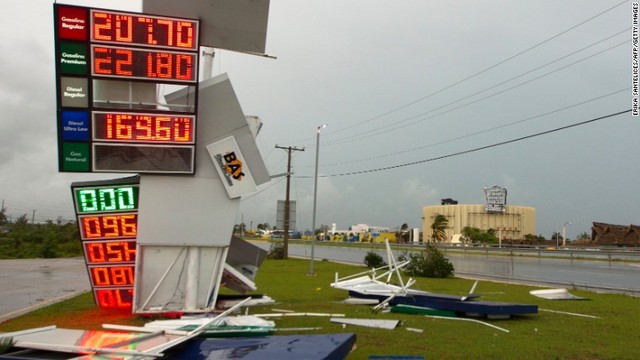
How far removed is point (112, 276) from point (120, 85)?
4.27 m

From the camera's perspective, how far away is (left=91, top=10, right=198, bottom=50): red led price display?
1170 cm

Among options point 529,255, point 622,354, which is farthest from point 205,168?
point 529,255

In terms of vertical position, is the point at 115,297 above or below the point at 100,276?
below

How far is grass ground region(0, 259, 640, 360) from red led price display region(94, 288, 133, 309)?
366 millimetres

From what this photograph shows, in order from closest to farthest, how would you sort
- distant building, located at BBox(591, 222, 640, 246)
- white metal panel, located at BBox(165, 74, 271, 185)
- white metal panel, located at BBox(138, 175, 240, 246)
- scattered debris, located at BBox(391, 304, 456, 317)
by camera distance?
white metal panel, located at BBox(138, 175, 240, 246)
white metal panel, located at BBox(165, 74, 271, 185)
scattered debris, located at BBox(391, 304, 456, 317)
distant building, located at BBox(591, 222, 640, 246)

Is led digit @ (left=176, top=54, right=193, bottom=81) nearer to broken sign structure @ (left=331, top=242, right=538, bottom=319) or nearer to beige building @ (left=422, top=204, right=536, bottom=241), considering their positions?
broken sign structure @ (left=331, top=242, right=538, bottom=319)

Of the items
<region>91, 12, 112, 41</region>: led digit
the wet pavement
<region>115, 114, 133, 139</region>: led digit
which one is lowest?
the wet pavement

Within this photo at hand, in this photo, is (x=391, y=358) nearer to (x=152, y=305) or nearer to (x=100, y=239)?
(x=152, y=305)

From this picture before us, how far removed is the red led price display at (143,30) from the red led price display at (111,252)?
14.4 feet

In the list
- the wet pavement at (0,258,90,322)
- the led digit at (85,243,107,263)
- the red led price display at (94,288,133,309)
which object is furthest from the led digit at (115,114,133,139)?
the wet pavement at (0,258,90,322)

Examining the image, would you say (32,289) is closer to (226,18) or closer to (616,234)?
(226,18)

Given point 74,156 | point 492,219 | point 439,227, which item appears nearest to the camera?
point 74,156

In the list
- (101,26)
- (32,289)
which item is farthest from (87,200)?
(32,289)

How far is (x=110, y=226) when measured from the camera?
42.2ft
